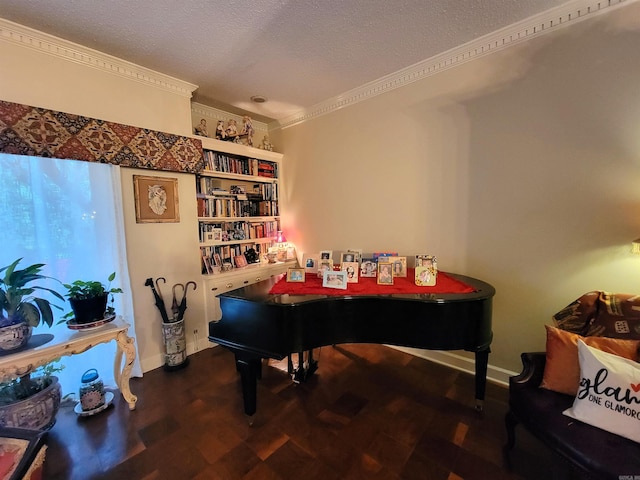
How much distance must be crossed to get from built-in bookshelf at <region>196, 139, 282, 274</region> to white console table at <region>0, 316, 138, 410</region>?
3.58 ft

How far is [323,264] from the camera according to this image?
2039mm

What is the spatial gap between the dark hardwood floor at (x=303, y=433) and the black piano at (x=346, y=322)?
1.40ft

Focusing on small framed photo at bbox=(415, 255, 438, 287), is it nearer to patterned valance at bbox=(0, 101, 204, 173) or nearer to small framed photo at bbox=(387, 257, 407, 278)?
small framed photo at bbox=(387, 257, 407, 278)

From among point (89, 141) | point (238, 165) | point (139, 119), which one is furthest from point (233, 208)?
point (89, 141)

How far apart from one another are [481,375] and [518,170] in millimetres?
1504

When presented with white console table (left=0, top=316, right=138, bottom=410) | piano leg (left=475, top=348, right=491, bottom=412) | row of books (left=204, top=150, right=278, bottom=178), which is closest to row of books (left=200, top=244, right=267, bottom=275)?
row of books (left=204, top=150, right=278, bottom=178)

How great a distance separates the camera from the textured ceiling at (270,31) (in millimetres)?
1646

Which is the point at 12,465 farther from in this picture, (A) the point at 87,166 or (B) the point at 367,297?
(A) the point at 87,166

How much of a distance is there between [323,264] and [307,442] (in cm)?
113

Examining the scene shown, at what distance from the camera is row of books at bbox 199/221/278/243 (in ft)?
9.56

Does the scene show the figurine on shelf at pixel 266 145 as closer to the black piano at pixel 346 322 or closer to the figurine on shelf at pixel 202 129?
the figurine on shelf at pixel 202 129

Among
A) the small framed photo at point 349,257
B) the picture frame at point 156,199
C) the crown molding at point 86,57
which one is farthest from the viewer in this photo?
the picture frame at point 156,199

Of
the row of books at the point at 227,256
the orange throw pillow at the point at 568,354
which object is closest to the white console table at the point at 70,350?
the row of books at the point at 227,256

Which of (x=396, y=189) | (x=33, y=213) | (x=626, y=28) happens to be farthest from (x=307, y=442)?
(x=626, y=28)
